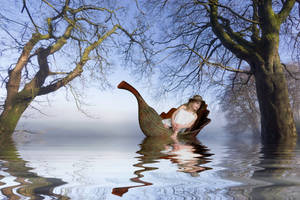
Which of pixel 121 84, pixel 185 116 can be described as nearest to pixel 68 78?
pixel 121 84

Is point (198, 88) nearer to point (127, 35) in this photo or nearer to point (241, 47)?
point (241, 47)

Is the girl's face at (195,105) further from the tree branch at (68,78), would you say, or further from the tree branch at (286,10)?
the tree branch at (68,78)

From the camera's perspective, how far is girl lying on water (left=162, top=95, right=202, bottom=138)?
5.55 meters

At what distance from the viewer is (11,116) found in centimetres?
1048

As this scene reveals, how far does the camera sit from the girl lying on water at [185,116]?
5.55 m

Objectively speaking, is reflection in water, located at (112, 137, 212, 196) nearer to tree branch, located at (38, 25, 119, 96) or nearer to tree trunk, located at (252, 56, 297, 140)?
tree trunk, located at (252, 56, 297, 140)

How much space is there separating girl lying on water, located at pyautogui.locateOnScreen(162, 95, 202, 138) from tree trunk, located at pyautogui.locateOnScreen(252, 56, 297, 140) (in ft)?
10.5

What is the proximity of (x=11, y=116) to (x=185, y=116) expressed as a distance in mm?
8039

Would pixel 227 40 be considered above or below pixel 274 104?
above

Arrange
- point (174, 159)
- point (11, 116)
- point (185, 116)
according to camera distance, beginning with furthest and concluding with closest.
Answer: point (11, 116) < point (185, 116) < point (174, 159)

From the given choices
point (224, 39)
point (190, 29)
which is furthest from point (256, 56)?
point (190, 29)

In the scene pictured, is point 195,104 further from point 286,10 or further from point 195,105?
point 286,10

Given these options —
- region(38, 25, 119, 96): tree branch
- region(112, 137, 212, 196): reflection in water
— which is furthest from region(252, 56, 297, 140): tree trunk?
region(38, 25, 119, 96): tree branch

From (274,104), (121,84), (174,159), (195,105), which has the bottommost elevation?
(174,159)
